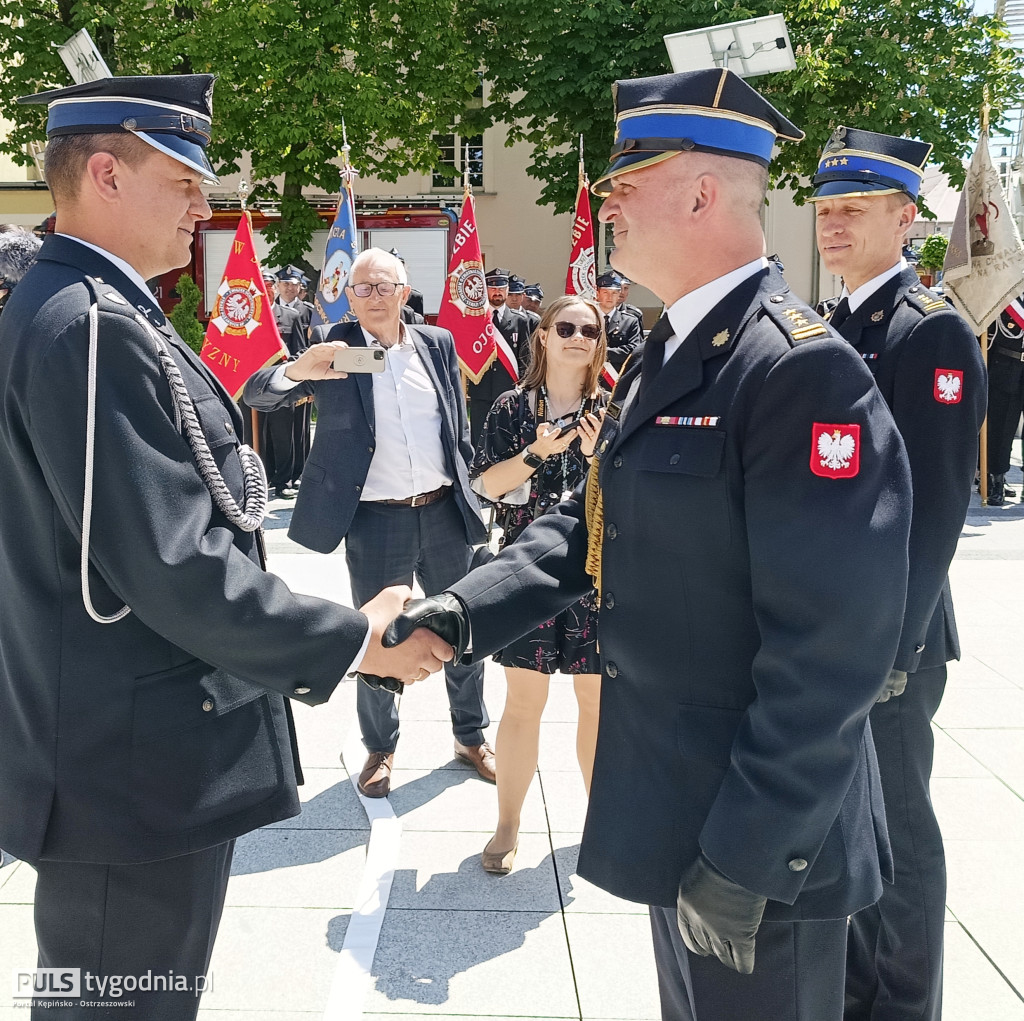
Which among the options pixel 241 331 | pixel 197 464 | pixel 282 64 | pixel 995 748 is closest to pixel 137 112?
pixel 197 464

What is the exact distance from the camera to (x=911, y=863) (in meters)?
2.76

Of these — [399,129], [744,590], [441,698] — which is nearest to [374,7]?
[399,129]

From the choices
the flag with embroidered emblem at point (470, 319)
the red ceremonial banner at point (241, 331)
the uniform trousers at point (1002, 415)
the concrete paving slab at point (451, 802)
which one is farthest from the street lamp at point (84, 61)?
the uniform trousers at point (1002, 415)

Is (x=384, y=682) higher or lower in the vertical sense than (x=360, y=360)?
lower

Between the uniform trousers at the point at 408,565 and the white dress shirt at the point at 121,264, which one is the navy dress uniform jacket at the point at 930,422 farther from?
the uniform trousers at the point at 408,565

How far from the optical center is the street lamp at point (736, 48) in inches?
96.7

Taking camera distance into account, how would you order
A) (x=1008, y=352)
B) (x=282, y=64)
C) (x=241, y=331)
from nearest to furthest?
(x=241, y=331) < (x=1008, y=352) < (x=282, y=64)

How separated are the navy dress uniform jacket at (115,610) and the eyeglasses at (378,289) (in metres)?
2.68

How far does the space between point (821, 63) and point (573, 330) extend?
56.5ft

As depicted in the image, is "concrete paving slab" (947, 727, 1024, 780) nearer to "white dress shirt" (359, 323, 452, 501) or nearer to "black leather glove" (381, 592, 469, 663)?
"white dress shirt" (359, 323, 452, 501)

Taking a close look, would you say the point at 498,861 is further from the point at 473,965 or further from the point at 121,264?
the point at 121,264

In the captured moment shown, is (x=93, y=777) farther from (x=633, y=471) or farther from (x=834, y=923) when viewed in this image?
(x=834, y=923)

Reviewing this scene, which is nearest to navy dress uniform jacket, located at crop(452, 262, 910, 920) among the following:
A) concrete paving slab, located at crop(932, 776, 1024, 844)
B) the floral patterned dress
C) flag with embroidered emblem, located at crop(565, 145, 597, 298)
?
the floral patterned dress

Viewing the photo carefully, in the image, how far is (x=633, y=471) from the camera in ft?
6.69
